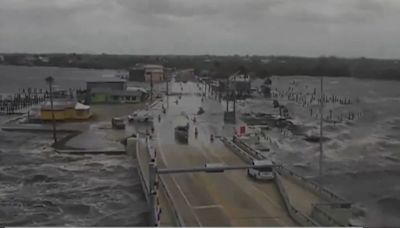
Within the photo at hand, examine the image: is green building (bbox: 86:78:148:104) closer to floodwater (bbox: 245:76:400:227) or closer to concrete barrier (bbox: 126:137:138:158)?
floodwater (bbox: 245:76:400:227)

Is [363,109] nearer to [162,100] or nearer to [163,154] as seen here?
[162,100]

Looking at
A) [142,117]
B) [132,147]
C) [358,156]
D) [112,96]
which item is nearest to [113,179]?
[132,147]

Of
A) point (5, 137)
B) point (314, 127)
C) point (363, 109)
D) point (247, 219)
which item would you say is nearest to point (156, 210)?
point (247, 219)

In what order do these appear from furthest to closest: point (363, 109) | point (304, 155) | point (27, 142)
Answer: point (363, 109), point (27, 142), point (304, 155)

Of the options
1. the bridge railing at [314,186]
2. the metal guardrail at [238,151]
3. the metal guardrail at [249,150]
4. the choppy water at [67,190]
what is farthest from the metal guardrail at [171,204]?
the metal guardrail at [249,150]

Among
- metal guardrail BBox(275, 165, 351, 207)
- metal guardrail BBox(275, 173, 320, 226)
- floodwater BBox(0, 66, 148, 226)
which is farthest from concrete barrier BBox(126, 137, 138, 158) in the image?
metal guardrail BBox(275, 173, 320, 226)

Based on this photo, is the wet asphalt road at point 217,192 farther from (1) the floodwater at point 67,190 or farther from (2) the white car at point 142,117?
(2) the white car at point 142,117

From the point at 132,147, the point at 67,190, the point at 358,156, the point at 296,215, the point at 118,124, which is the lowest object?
the point at 358,156

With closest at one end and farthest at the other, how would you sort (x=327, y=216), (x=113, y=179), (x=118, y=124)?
(x=327, y=216)
(x=113, y=179)
(x=118, y=124)

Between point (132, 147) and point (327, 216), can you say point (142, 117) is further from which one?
point (327, 216)
